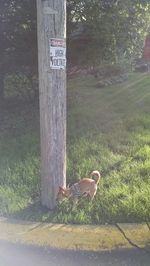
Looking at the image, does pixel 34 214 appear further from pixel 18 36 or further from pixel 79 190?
pixel 18 36

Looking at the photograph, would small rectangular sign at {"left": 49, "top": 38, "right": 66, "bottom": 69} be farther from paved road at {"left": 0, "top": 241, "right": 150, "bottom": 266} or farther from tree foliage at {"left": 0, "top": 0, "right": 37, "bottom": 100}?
tree foliage at {"left": 0, "top": 0, "right": 37, "bottom": 100}

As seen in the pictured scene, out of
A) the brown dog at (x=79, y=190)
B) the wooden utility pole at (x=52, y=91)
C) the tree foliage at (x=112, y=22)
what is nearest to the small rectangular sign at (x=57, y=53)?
the wooden utility pole at (x=52, y=91)

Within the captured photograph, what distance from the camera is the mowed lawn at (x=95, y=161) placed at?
4.54 meters

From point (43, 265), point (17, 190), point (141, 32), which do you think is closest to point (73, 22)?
point (141, 32)

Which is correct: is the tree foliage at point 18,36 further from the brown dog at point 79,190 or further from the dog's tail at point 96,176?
the brown dog at point 79,190

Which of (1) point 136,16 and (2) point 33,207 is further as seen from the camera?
(1) point 136,16

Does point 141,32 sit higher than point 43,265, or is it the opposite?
point 141,32

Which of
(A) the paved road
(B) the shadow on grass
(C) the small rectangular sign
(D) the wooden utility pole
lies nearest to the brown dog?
(D) the wooden utility pole

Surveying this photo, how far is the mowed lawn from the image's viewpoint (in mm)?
4543

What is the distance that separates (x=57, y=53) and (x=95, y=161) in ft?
5.56

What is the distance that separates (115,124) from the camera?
7.41 m

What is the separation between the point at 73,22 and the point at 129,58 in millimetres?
1464

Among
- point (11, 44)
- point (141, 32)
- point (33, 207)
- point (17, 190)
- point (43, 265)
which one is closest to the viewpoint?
point (43, 265)

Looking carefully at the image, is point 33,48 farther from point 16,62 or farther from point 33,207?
point 33,207
